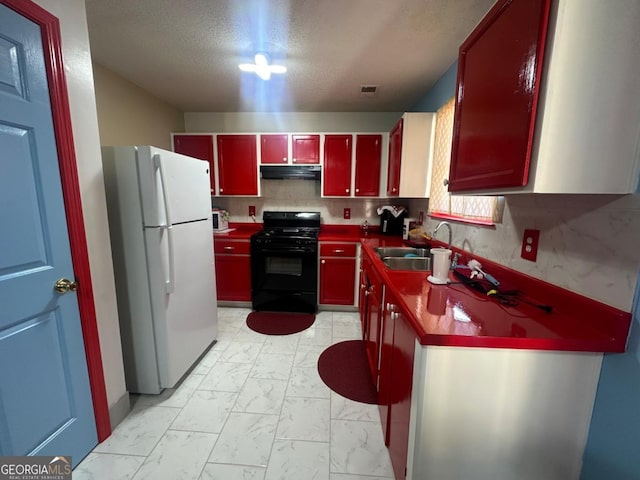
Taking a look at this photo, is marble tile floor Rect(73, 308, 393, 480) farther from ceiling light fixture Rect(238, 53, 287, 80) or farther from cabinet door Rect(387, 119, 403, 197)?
ceiling light fixture Rect(238, 53, 287, 80)

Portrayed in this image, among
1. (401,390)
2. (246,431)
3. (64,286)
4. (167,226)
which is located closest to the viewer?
(401,390)

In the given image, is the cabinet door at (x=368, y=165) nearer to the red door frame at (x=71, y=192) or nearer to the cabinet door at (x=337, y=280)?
the cabinet door at (x=337, y=280)

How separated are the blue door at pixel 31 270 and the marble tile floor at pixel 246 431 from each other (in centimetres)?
33

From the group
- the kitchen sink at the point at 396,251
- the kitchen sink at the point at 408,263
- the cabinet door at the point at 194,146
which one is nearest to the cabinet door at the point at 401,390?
the kitchen sink at the point at 408,263

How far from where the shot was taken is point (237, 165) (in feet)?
10.3

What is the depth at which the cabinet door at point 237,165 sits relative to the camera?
3105 millimetres

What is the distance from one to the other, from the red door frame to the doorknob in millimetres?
38

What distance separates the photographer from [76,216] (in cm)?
123

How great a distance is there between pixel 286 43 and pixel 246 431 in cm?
253

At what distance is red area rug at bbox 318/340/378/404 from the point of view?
179 centimetres

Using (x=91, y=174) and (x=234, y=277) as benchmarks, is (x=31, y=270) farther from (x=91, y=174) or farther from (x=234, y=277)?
(x=234, y=277)

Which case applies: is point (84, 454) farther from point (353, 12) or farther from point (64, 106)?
point (353, 12)

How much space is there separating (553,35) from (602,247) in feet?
2.23

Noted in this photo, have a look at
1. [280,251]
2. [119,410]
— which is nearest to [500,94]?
[280,251]
